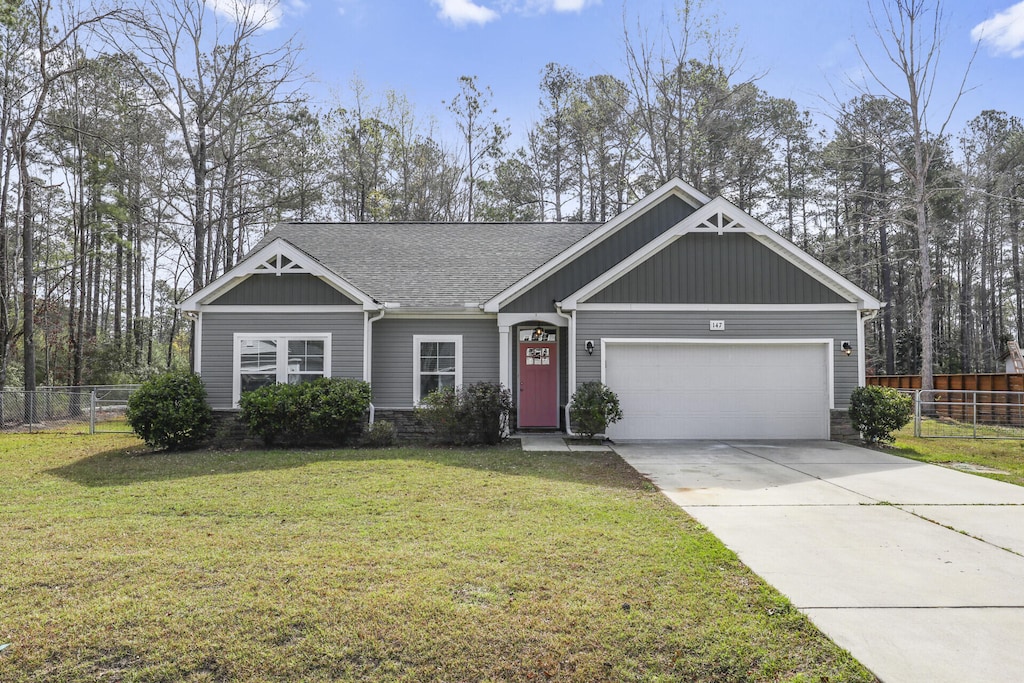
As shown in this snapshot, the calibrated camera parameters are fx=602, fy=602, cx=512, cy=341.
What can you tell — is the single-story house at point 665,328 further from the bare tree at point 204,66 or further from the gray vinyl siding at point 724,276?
the bare tree at point 204,66

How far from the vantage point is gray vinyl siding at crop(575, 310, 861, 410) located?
38.6ft

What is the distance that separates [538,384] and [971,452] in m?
8.16

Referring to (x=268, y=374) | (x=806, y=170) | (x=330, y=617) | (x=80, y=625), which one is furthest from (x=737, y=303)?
(x=806, y=170)

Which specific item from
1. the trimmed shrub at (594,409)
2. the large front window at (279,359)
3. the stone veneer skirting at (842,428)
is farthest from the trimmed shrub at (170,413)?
the stone veneer skirting at (842,428)

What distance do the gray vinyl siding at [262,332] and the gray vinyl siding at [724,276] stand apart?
Result: 5973 millimetres

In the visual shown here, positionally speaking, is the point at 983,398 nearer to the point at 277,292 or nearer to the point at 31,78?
the point at 277,292

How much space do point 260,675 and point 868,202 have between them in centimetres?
3488

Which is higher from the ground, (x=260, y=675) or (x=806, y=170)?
(x=806, y=170)

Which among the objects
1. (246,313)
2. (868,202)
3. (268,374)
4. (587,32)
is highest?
(587,32)

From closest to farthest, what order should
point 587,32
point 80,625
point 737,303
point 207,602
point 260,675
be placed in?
point 260,675
point 80,625
point 207,602
point 737,303
point 587,32

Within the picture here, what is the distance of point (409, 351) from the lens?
506 inches

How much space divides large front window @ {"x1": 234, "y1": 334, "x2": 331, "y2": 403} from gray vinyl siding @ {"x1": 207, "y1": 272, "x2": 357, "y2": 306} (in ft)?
2.24

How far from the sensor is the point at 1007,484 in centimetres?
778

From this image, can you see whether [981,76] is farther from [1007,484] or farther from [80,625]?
[80,625]
